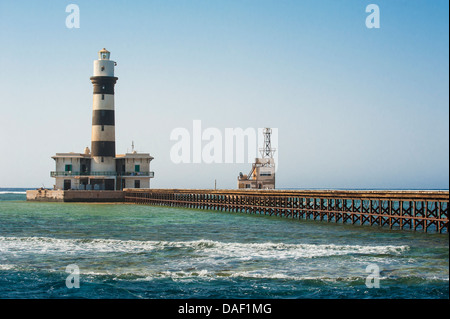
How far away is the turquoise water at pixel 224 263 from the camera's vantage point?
17.4m

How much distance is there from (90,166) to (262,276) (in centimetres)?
6694

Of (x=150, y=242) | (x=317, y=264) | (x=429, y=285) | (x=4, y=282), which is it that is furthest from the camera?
(x=150, y=242)

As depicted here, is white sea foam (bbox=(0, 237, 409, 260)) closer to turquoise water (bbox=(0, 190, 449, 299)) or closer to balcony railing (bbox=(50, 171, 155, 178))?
turquoise water (bbox=(0, 190, 449, 299))

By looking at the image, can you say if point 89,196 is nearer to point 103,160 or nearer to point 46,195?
point 103,160

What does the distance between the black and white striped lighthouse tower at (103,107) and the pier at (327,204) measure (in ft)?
24.6

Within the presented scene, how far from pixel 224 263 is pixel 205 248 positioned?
484 centimetres

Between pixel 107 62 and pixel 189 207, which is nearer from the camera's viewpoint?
pixel 189 207

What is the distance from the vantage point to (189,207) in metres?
70.5

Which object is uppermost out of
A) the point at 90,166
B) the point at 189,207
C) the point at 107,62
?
the point at 107,62

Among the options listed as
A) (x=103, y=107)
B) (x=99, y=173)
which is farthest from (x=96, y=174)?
(x=103, y=107)

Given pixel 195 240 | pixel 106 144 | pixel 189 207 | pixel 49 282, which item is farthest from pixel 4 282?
pixel 106 144

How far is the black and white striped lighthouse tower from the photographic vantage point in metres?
77.1

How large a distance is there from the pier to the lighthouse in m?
3.68
